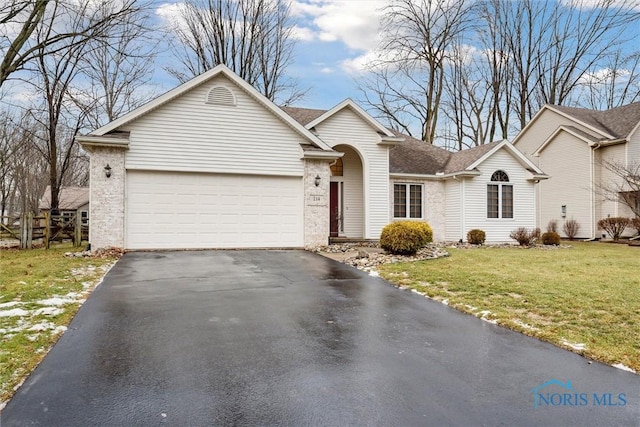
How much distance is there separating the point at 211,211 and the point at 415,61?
73.0ft

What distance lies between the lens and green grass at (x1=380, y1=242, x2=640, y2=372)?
15.9 feet

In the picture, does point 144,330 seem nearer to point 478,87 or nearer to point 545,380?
point 545,380

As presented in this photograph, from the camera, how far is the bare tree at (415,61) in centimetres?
2922

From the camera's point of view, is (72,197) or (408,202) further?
(72,197)

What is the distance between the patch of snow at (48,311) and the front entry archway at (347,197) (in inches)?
520

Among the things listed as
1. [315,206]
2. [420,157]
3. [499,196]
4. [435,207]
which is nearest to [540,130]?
[499,196]

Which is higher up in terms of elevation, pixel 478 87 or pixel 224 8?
pixel 224 8

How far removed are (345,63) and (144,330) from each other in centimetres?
2828

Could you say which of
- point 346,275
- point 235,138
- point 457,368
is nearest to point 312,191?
point 235,138

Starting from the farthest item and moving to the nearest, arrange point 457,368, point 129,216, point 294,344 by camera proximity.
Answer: point 129,216
point 294,344
point 457,368

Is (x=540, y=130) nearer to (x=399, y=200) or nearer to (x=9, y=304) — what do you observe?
(x=399, y=200)

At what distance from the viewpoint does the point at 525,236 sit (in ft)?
57.3

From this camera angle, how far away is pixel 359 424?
2.90 metres

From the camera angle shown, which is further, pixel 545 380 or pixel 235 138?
pixel 235 138
